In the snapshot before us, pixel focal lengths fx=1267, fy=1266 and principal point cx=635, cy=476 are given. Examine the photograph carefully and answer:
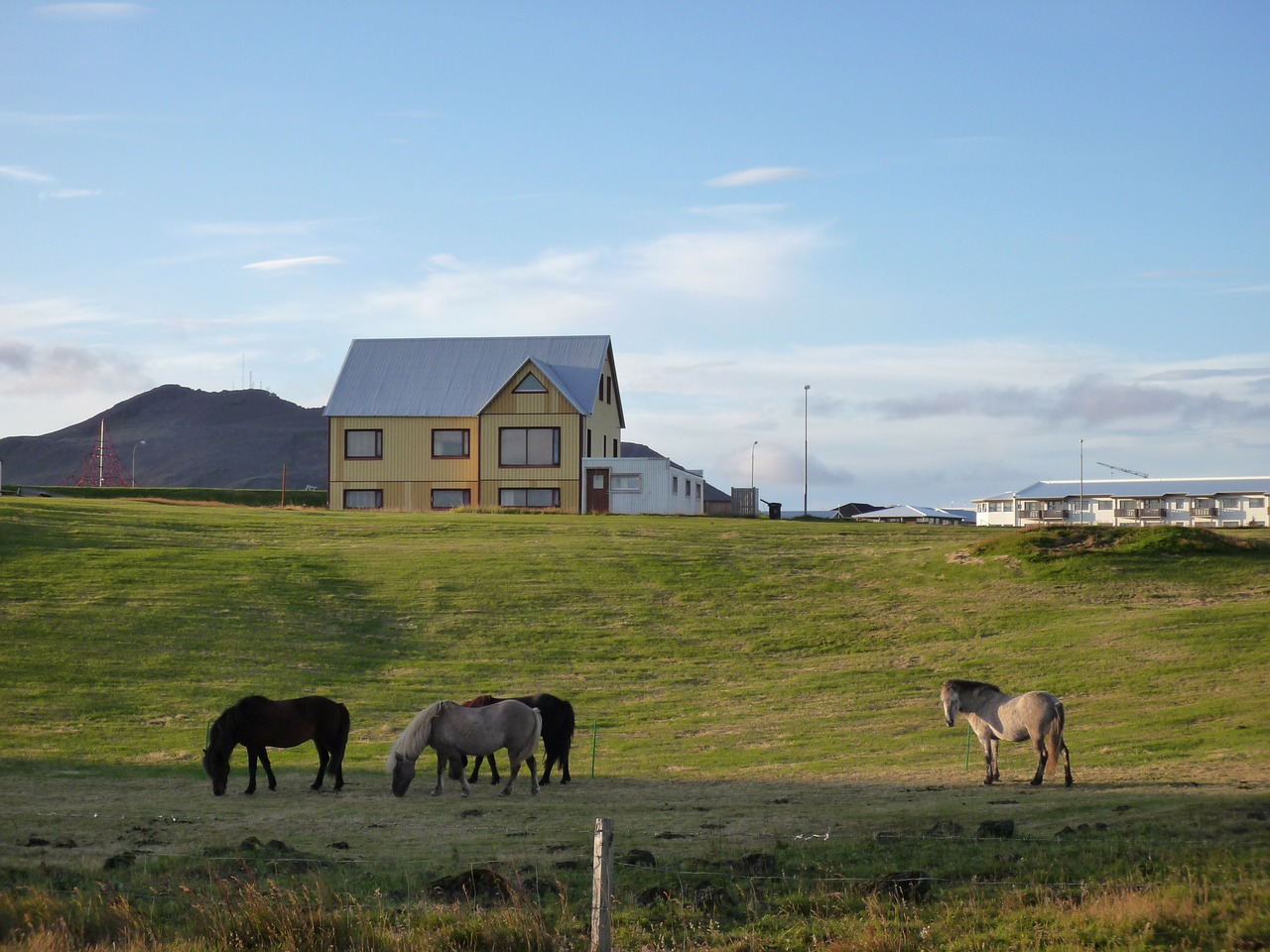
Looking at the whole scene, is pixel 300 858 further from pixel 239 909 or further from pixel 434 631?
pixel 434 631

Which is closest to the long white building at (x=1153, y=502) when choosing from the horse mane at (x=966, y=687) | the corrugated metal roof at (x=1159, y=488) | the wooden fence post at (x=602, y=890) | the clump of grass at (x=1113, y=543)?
the corrugated metal roof at (x=1159, y=488)

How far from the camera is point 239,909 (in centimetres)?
1027

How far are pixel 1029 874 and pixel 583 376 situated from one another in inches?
2320

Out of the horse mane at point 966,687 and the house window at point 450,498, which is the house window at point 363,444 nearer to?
the house window at point 450,498

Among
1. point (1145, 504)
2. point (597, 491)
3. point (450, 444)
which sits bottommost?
point (597, 491)

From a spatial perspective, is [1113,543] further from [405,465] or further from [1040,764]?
[405,465]

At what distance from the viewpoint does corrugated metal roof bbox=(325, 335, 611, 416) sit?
6781 centimetres

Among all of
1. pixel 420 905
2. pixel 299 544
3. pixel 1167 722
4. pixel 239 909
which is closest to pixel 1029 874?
pixel 420 905

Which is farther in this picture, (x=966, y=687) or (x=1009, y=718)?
(x=966, y=687)

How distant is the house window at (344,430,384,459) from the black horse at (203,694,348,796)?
160 feet

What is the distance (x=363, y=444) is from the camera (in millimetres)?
68250

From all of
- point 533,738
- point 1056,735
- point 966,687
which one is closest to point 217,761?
point 533,738

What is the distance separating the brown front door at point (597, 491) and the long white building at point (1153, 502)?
65.2 metres

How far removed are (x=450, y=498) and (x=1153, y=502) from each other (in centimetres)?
8418
